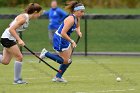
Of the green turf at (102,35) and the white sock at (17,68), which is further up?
the white sock at (17,68)

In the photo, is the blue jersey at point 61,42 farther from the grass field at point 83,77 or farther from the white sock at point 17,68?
the white sock at point 17,68

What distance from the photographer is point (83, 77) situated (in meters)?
18.0

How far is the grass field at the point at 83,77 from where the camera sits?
49.5 ft

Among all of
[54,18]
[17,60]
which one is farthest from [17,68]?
[54,18]

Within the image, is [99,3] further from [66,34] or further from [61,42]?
[66,34]

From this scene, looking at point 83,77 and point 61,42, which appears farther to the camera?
point 83,77

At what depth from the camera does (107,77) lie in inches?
705

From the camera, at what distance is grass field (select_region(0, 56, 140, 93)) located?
593 inches

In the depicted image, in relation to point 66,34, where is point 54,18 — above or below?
below

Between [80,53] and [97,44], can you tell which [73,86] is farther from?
[97,44]

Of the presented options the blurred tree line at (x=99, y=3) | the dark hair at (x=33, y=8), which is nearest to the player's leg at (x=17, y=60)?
the dark hair at (x=33, y=8)

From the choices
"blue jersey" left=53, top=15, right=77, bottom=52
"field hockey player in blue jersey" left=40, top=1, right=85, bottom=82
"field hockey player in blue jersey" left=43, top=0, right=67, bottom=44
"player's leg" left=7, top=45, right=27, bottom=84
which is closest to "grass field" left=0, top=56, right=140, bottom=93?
"player's leg" left=7, top=45, right=27, bottom=84

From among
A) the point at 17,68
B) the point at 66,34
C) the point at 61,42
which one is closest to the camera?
the point at 17,68

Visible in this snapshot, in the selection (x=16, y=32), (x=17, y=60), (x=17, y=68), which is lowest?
(x=17, y=68)
